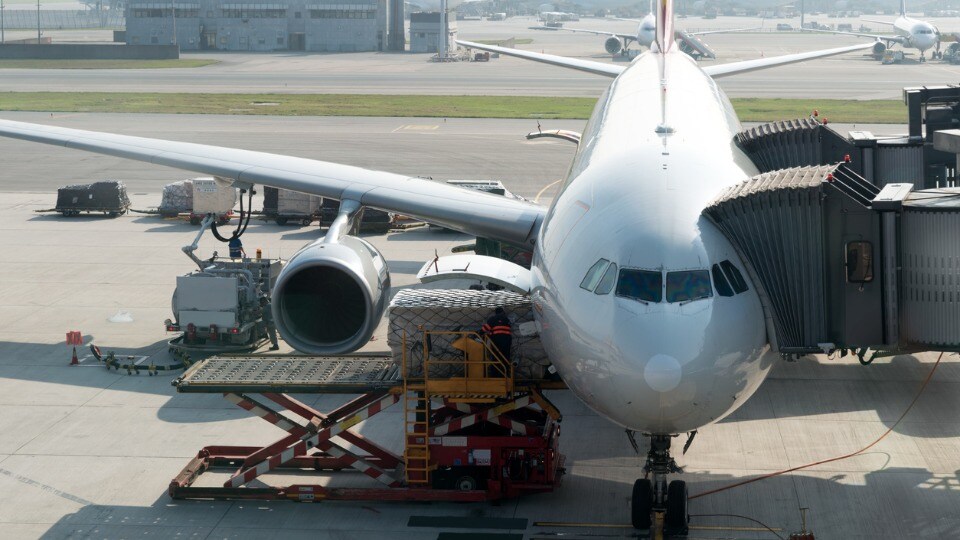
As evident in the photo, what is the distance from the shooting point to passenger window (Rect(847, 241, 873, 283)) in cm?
1454

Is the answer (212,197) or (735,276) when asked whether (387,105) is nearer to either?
(212,197)

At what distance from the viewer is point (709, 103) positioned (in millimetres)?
23500

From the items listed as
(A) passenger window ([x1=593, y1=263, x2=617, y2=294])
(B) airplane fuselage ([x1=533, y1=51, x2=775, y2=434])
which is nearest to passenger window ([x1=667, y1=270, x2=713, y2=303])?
(B) airplane fuselage ([x1=533, y1=51, x2=775, y2=434])

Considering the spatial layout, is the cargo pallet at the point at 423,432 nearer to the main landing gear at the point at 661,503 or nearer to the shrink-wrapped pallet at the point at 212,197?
the main landing gear at the point at 661,503

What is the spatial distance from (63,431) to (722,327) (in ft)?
38.3

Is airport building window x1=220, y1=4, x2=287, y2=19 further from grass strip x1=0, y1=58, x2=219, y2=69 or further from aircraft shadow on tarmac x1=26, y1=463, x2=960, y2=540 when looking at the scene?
aircraft shadow on tarmac x1=26, y1=463, x2=960, y2=540

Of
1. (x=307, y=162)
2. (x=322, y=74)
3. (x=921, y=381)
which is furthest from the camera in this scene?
(x=322, y=74)

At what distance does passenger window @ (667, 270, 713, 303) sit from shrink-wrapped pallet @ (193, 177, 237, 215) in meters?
17.7

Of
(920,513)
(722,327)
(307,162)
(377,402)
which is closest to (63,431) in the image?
(377,402)

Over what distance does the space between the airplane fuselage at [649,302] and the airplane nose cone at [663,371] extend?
1 centimetres

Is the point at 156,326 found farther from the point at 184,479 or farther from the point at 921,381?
the point at 921,381

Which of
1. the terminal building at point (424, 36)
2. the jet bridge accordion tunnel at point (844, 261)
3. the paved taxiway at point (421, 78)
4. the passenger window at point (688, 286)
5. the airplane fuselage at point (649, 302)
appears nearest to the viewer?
the airplane fuselage at point (649, 302)

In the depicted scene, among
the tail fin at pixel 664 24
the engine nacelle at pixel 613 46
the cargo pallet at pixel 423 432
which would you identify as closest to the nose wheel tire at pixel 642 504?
the cargo pallet at pixel 423 432

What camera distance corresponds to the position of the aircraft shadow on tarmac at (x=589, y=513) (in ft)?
52.1
